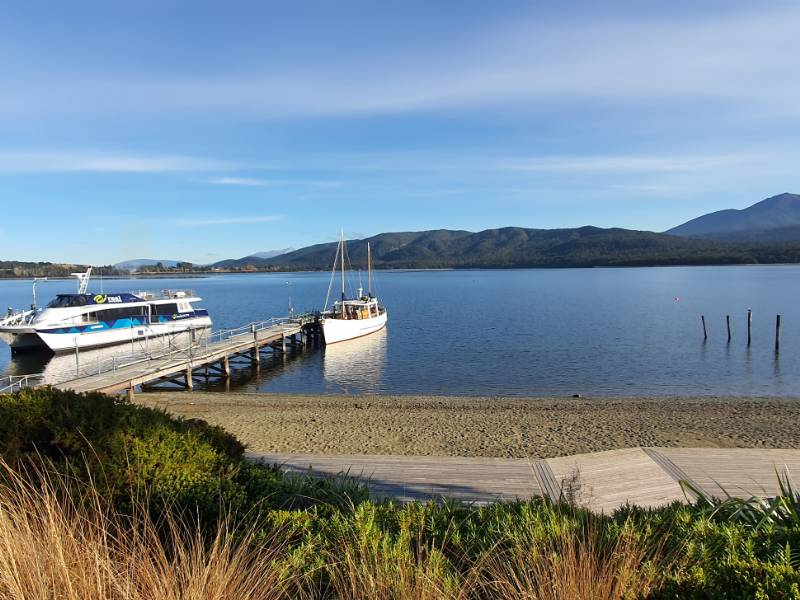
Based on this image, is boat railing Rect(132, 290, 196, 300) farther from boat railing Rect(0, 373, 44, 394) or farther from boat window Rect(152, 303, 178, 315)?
boat railing Rect(0, 373, 44, 394)

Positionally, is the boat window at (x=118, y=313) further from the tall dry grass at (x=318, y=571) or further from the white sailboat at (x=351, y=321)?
the tall dry grass at (x=318, y=571)

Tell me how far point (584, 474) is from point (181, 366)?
19.6m

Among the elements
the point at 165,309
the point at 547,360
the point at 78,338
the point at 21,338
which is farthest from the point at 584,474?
the point at 165,309

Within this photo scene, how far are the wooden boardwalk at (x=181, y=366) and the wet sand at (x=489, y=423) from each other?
3.53 feet

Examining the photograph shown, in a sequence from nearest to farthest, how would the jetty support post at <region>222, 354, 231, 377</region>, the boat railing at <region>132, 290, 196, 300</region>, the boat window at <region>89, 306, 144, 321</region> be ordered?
the jetty support post at <region>222, 354, 231, 377</region> → the boat window at <region>89, 306, 144, 321</region> → the boat railing at <region>132, 290, 196, 300</region>

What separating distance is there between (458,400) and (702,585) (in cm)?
1701

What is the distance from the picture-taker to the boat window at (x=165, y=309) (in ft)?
129

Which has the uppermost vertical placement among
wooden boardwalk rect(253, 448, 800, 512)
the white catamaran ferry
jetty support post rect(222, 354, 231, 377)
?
the white catamaran ferry

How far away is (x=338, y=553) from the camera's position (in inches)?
150

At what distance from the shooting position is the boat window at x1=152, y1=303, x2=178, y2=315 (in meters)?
39.4

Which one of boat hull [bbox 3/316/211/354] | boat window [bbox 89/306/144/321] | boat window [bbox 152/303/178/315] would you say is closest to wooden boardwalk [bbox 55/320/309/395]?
boat hull [bbox 3/316/211/354]

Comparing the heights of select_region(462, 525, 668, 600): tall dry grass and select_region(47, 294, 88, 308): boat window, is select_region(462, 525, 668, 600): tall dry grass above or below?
below

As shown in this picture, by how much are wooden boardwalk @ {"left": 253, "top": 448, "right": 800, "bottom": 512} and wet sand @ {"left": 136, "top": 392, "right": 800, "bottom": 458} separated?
8.20ft

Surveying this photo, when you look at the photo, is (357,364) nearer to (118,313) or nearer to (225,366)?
(225,366)
